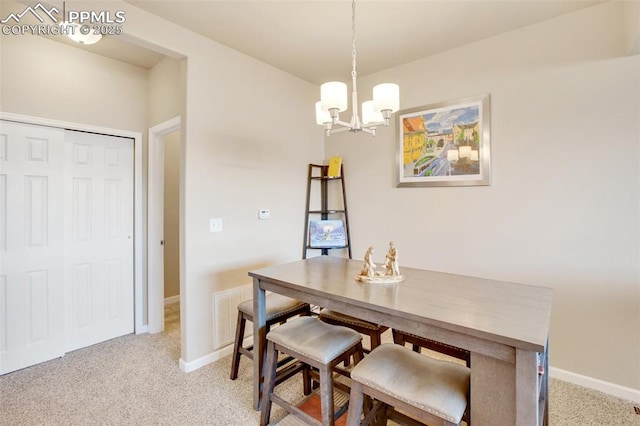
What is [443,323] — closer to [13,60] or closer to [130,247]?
[130,247]

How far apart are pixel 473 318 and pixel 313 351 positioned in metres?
0.78

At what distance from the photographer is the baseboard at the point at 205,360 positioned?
241cm

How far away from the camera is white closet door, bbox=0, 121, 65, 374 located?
2.38m

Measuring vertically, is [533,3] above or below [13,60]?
above

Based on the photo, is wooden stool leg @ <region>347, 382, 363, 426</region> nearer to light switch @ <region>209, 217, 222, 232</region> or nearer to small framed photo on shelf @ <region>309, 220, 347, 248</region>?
light switch @ <region>209, 217, 222, 232</region>

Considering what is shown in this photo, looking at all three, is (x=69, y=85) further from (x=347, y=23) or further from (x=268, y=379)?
(x=268, y=379)

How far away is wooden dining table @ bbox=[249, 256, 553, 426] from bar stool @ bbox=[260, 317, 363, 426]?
18 cm

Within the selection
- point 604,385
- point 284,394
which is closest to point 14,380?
point 284,394

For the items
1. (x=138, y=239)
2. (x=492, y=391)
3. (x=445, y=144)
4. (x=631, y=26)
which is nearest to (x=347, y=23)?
(x=445, y=144)

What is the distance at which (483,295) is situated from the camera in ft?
4.77

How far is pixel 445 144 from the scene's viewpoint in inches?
107

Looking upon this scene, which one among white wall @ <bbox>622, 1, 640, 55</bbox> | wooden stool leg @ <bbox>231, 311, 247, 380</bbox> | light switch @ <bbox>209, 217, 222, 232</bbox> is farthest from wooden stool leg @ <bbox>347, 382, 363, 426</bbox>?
white wall @ <bbox>622, 1, 640, 55</bbox>

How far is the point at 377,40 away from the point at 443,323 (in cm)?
237

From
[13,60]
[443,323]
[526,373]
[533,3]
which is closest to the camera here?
[526,373]
